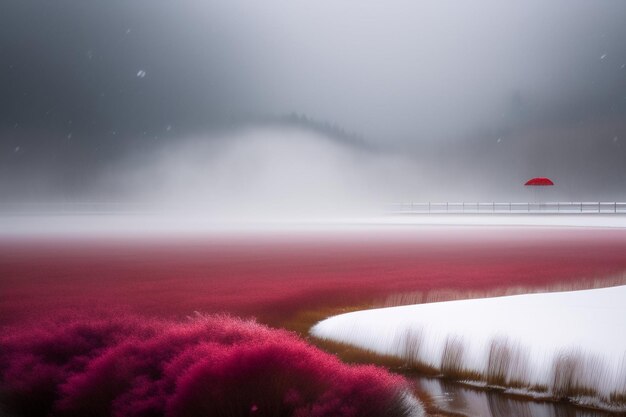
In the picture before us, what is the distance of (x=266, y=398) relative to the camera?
482 centimetres

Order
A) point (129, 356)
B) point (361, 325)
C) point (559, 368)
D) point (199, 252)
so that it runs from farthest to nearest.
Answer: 1. point (199, 252)
2. point (361, 325)
3. point (559, 368)
4. point (129, 356)

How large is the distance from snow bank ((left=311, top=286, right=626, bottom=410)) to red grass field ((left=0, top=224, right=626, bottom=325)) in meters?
2.10

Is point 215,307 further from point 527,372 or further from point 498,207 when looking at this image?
point 498,207

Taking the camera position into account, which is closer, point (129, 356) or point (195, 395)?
point (195, 395)

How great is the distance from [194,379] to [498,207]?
59375 millimetres

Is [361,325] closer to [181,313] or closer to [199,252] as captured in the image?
[181,313]

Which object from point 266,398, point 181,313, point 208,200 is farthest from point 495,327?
point 208,200

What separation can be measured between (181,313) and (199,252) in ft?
43.9

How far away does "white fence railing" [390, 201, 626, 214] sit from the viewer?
5391 cm

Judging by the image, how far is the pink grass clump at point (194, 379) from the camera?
482 cm

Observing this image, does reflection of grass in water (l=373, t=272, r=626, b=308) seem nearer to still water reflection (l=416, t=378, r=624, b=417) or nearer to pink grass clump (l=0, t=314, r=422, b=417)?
still water reflection (l=416, t=378, r=624, b=417)

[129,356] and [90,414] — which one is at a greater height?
[129,356]

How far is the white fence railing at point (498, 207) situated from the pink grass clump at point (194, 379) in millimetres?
49447

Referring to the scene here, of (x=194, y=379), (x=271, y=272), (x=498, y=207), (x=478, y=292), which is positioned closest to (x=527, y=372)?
(x=194, y=379)
